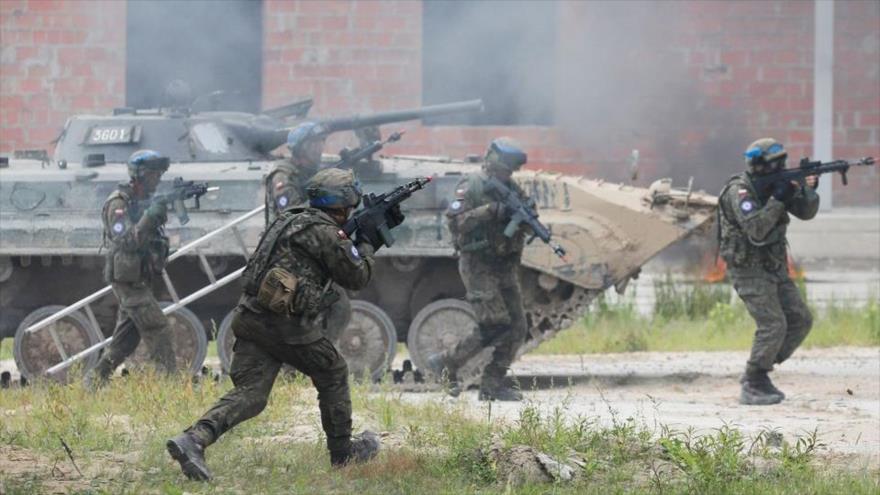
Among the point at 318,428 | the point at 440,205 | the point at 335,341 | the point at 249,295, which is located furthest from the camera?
the point at 440,205

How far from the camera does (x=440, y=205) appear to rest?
43.8 feet

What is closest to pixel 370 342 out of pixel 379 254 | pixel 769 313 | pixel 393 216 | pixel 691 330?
pixel 379 254

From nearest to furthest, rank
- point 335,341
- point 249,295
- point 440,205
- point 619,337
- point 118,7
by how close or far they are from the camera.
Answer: point 249,295
point 335,341
point 440,205
point 619,337
point 118,7

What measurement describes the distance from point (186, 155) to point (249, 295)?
19.6ft

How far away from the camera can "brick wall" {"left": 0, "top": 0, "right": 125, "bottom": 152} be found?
2011 centimetres

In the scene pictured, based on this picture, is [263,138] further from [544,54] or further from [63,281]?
[544,54]

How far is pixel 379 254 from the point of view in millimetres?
13312

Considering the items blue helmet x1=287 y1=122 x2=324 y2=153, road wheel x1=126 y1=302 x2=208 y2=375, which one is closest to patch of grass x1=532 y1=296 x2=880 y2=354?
road wheel x1=126 y1=302 x2=208 y2=375

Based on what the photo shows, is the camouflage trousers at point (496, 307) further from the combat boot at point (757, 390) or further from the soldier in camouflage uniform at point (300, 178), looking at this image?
the combat boot at point (757, 390)

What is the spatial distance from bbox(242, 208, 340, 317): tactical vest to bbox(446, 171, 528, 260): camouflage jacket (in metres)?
3.78

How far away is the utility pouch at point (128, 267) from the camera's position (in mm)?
11797

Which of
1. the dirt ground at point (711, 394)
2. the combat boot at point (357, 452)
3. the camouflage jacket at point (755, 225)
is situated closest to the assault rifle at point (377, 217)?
the combat boot at point (357, 452)

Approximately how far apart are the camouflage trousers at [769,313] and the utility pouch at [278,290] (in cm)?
458

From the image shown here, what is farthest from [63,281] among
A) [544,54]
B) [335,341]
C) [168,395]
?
[544,54]
